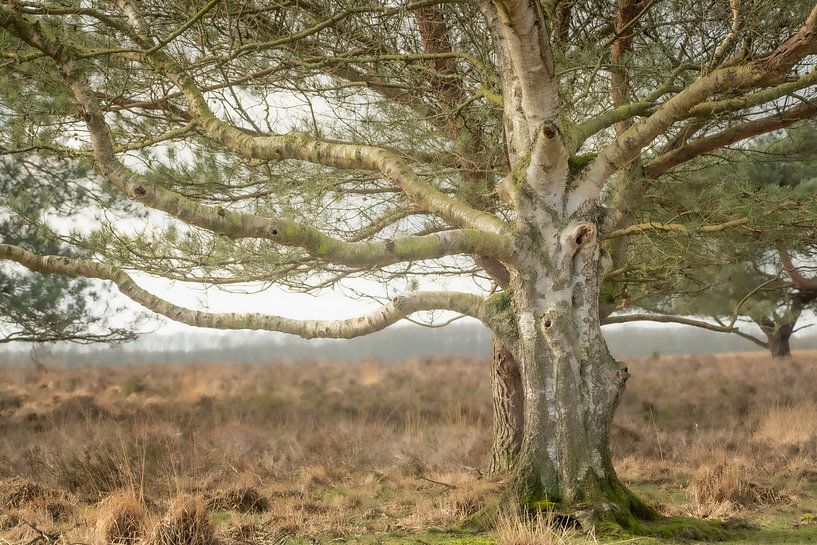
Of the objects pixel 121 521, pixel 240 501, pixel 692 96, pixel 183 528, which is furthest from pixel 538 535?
pixel 240 501

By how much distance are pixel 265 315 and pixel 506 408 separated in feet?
8.78

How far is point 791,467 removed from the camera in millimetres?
6770

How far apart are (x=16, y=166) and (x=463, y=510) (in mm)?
8104

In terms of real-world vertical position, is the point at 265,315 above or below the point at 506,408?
above

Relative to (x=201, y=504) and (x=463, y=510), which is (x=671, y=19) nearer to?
(x=463, y=510)

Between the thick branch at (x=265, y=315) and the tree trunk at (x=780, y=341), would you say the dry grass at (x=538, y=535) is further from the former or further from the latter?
the tree trunk at (x=780, y=341)

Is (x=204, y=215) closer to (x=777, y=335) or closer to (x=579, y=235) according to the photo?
(x=579, y=235)

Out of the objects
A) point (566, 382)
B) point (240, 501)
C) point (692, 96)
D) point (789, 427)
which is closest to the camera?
point (692, 96)

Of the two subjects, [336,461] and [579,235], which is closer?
[579,235]

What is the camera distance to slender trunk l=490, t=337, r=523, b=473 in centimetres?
627

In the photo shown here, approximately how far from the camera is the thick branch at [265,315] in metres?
4.39

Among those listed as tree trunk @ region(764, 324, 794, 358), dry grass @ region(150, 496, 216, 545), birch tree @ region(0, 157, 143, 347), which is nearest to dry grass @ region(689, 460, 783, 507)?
dry grass @ region(150, 496, 216, 545)

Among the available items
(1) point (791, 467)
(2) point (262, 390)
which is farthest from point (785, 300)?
(2) point (262, 390)

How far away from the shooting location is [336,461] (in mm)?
7316
